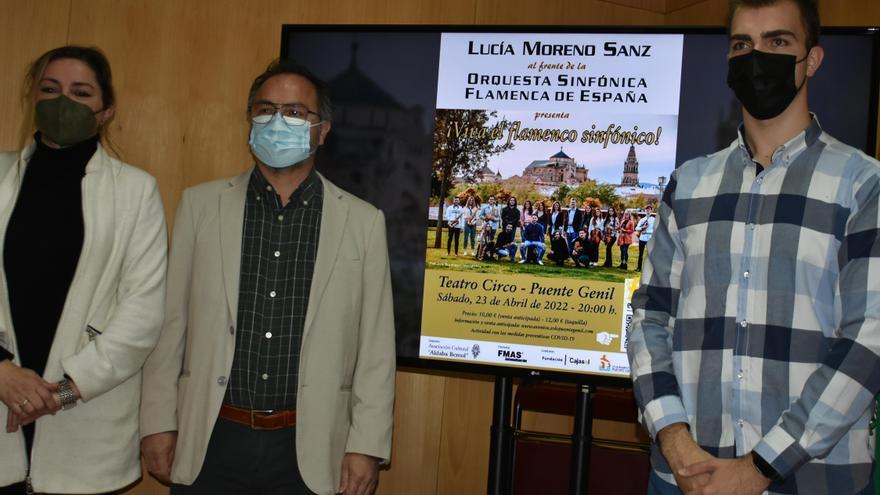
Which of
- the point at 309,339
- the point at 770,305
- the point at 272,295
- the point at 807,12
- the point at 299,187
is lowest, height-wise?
the point at 309,339

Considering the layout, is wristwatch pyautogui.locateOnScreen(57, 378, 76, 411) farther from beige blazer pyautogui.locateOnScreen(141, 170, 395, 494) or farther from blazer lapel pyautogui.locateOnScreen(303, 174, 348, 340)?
blazer lapel pyautogui.locateOnScreen(303, 174, 348, 340)

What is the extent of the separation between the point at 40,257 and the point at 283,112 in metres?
0.79

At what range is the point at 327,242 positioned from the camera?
252cm

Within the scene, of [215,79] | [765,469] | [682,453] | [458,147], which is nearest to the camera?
[765,469]

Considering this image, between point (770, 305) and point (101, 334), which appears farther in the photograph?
point (101, 334)

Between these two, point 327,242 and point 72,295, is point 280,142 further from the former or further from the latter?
point 72,295

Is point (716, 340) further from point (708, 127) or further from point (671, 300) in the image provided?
point (708, 127)

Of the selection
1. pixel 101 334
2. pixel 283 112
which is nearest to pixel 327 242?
pixel 283 112

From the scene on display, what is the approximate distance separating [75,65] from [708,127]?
2012 mm

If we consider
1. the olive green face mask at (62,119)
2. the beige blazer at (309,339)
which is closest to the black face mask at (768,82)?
the beige blazer at (309,339)

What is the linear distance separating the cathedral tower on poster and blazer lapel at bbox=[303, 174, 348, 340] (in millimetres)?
999

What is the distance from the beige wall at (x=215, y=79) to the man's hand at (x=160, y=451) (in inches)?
57.6

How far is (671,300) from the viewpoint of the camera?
2041mm

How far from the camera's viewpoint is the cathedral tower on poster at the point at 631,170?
9.79 feet
